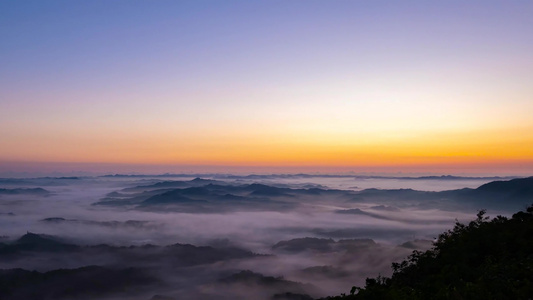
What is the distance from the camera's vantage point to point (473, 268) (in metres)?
23.3

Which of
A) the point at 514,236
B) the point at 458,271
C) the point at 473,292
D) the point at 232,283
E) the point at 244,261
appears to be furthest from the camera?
the point at 244,261

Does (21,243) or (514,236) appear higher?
(514,236)

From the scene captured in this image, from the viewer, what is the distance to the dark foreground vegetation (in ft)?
55.5

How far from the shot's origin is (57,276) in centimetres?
14438

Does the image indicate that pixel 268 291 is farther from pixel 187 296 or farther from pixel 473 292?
pixel 473 292

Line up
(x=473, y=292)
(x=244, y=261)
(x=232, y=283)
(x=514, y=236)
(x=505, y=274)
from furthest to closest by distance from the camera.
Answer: (x=244, y=261) < (x=232, y=283) < (x=514, y=236) < (x=505, y=274) < (x=473, y=292)

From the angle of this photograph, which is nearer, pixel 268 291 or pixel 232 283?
pixel 268 291

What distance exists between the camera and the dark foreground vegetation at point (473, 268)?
16.9 m

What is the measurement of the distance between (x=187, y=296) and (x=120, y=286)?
30.6m

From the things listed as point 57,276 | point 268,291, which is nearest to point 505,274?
point 268,291

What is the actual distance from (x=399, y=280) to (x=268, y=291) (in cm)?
11113

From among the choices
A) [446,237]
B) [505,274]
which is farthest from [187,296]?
[505,274]

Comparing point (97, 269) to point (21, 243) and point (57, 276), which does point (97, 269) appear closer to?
point (57, 276)

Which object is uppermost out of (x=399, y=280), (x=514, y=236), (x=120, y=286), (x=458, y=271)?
(x=514, y=236)
